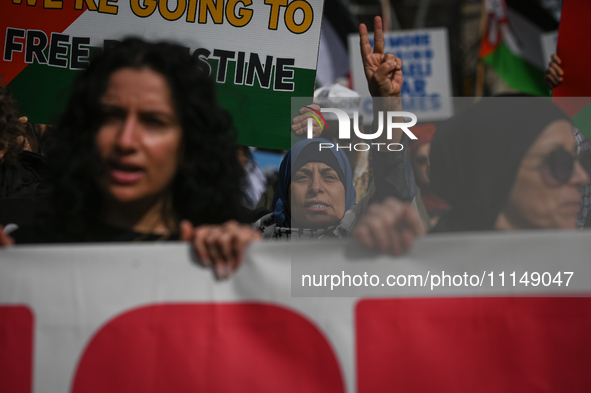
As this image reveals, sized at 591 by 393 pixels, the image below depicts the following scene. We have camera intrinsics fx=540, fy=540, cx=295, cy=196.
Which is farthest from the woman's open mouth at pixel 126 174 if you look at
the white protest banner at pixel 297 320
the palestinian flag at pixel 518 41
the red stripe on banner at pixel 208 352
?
the palestinian flag at pixel 518 41

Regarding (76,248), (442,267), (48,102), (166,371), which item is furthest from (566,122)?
(48,102)

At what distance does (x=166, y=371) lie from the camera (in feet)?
4.54

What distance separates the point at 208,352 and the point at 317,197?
113cm

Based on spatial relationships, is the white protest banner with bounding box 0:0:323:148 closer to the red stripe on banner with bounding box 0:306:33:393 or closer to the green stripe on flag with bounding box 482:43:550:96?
the red stripe on banner with bounding box 0:306:33:393

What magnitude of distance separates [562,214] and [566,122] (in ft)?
0.96

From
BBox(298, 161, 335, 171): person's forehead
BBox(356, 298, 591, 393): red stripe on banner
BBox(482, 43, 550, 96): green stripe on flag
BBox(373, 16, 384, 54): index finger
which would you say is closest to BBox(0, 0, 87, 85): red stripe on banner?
BBox(298, 161, 335, 171): person's forehead

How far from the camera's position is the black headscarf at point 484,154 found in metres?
1.59

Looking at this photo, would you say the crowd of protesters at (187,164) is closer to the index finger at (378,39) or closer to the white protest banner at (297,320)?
the white protest banner at (297,320)

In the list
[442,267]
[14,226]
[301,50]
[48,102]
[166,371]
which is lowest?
[166,371]

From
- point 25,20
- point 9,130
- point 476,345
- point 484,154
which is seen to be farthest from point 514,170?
point 25,20

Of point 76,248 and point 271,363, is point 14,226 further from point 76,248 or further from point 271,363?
point 271,363

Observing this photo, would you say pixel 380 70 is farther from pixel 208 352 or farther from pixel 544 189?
pixel 208 352

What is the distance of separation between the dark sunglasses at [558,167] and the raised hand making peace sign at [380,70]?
63cm

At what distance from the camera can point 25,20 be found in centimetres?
251
